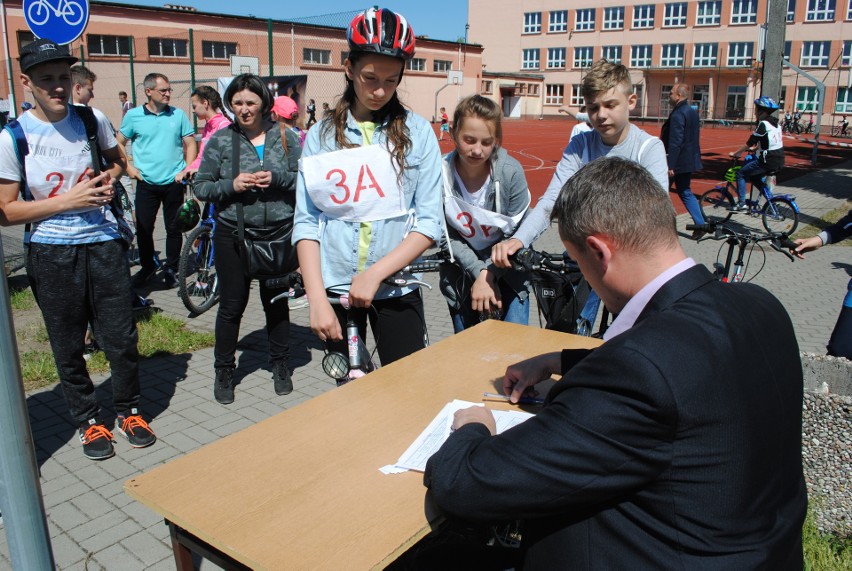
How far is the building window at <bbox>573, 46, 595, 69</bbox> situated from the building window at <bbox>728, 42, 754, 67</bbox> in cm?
1330

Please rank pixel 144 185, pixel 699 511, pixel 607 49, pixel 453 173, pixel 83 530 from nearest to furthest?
1. pixel 699 511
2. pixel 83 530
3. pixel 453 173
4. pixel 144 185
5. pixel 607 49

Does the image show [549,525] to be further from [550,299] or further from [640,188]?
[550,299]

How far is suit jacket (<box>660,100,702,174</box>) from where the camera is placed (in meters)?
10.6

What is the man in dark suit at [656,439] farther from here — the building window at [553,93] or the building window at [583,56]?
the building window at [583,56]

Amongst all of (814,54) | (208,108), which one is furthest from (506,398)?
(814,54)

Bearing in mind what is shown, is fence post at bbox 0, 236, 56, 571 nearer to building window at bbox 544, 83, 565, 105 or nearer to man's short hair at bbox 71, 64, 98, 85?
man's short hair at bbox 71, 64, 98, 85

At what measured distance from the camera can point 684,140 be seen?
10.7 m

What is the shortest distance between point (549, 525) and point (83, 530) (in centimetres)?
278

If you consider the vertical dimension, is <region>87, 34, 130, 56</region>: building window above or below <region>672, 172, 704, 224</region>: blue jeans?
above

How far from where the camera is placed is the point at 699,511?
1.33 m

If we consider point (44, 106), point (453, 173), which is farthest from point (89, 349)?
point (453, 173)

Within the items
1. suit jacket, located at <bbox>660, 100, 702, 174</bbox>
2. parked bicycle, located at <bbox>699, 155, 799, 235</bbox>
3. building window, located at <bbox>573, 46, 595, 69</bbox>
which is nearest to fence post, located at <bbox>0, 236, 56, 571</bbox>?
suit jacket, located at <bbox>660, 100, 702, 174</bbox>

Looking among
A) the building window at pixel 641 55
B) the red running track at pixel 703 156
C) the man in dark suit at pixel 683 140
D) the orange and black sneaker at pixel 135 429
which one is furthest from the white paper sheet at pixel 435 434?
the building window at pixel 641 55

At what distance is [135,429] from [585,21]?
7362 centimetres
